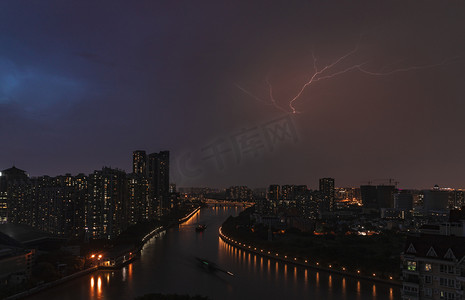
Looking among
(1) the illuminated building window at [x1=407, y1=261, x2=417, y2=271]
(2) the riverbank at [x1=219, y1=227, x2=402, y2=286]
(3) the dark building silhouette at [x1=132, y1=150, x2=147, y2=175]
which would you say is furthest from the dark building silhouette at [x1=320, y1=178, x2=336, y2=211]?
(1) the illuminated building window at [x1=407, y1=261, x2=417, y2=271]

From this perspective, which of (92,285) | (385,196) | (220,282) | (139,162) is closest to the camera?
(92,285)

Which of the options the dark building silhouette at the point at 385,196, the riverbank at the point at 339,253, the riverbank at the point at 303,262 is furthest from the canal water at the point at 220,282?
the dark building silhouette at the point at 385,196

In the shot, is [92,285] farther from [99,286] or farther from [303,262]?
[303,262]

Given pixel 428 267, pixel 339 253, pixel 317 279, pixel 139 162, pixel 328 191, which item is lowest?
pixel 317 279

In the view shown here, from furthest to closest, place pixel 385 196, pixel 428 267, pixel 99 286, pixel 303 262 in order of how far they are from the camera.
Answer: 1. pixel 385 196
2. pixel 303 262
3. pixel 99 286
4. pixel 428 267

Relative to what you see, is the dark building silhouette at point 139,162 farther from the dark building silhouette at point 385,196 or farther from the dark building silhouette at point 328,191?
the dark building silhouette at point 385,196

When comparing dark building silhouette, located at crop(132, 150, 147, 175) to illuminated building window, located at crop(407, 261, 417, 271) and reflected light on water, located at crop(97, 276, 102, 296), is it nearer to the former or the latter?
reflected light on water, located at crop(97, 276, 102, 296)

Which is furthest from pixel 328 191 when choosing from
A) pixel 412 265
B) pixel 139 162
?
pixel 412 265

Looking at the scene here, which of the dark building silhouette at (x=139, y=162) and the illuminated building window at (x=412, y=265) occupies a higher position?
the dark building silhouette at (x=139, y=162)

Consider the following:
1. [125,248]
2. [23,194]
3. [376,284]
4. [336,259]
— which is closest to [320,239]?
[336,259]
